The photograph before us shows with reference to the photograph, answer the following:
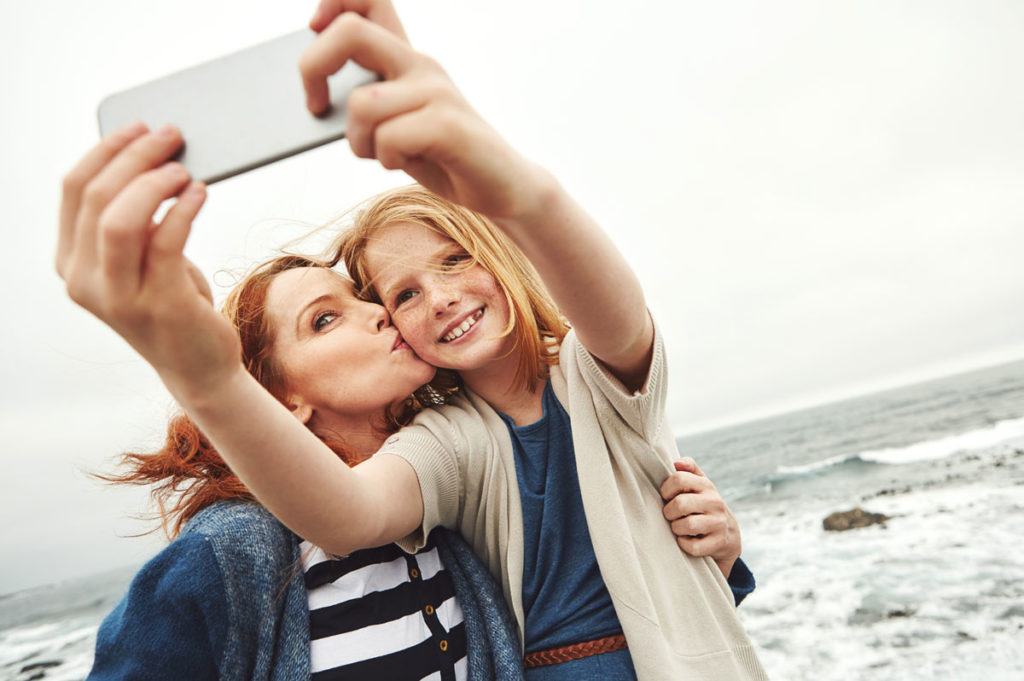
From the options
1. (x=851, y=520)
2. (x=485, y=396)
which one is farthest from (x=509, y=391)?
(x=851, y=520)

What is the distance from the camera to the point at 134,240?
2.48 feet

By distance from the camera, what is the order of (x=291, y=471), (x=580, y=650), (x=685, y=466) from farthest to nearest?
(x=685, y=466)
(x=580, y=650)
(x=291, y=471)

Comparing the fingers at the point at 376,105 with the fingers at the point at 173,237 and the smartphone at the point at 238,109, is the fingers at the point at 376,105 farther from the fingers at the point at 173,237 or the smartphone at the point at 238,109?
the fingers at the point at 173,237

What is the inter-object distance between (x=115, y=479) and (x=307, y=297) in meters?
0.78

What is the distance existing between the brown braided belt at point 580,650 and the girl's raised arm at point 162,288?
3.52 ft

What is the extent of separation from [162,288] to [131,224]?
3.6 inches

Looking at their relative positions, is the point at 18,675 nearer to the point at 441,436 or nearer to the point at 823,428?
→ the point at 441,436

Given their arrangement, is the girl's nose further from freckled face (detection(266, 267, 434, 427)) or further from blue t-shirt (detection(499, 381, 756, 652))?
blue t-shirt (detection(499, 381, 756, 652))

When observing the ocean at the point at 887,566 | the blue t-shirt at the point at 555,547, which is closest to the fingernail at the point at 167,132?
the blue t-shirt at the point at 555,547

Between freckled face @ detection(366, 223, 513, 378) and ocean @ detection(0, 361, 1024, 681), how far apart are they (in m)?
6.50

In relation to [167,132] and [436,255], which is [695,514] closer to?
[436,255]

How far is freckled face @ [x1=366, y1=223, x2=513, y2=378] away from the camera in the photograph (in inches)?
77.3

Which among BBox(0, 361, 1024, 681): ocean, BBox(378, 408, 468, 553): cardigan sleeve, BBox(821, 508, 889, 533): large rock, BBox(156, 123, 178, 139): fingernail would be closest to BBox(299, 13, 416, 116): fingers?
BBox(156, 123, 178, 139): fingernail

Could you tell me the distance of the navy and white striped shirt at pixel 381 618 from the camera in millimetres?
1573
